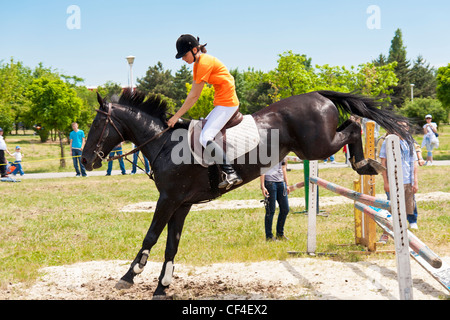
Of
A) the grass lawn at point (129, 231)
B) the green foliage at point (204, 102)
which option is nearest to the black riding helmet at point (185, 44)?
the grass lawn at point (129, 231)

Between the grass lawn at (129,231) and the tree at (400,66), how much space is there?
51.0 metres

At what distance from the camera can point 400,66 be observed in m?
67.5

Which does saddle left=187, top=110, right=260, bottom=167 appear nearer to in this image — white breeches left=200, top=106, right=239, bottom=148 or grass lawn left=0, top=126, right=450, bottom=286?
white breeches left=200, top=106, right=239, bottom=148

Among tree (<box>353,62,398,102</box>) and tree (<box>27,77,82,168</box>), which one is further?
tree (<box>353,62,398,102</box>)

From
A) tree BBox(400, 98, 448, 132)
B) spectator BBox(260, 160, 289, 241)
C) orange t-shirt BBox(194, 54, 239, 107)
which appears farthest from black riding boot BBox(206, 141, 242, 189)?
tree BBox(400, 98, 448, 132)

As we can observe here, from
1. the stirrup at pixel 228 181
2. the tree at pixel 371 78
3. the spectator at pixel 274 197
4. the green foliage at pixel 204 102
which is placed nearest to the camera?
the stirrup at pixel 228 181

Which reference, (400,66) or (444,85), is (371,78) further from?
(400,66)

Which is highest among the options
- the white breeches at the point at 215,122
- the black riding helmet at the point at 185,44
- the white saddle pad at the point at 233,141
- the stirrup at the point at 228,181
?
the black riding helmet at the point at 185,44

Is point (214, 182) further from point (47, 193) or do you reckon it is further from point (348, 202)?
point (47, 193)

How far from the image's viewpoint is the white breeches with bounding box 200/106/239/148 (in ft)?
15.1

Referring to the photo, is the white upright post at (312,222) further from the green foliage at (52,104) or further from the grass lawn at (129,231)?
the green foliage at (52,104)

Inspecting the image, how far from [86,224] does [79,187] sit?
635 centimetres

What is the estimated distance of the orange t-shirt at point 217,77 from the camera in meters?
4.63
